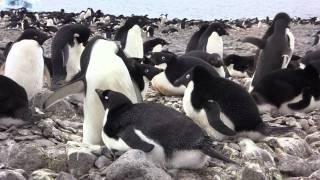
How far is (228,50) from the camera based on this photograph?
14711 mm

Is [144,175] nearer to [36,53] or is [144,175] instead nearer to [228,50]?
[36,53]

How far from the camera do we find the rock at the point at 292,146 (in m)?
4.34

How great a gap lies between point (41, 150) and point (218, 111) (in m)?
1.34

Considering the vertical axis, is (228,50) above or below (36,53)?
below

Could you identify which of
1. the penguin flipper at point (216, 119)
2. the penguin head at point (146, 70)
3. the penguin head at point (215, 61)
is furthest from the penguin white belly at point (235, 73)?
the penguin flipper at point (216, 119)

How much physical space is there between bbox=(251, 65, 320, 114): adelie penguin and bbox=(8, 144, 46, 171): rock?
2523 mm

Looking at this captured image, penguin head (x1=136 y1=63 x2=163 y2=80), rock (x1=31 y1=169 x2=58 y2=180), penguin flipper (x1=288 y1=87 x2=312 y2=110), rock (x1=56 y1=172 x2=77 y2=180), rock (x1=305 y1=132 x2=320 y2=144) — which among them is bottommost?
rock (x1=305 y1=132 x2=320 y2=144)

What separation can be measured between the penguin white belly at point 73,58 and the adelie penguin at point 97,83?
230 centimetres

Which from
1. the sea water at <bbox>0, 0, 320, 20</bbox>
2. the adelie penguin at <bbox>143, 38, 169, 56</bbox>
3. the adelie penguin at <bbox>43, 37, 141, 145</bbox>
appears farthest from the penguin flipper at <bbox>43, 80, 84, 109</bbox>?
the sea water at <bbox>0, 0, 320, 20</bbox>

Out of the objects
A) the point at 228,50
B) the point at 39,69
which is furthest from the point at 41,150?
the point at 228,50

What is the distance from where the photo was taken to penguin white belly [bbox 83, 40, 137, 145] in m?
4.30

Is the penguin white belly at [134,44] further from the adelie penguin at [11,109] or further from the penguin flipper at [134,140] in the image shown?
the penguin flipper at [134,140]

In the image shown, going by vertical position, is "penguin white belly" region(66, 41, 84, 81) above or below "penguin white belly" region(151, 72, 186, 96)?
above

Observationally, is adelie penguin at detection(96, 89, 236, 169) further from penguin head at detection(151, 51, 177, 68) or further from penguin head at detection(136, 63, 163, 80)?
penguin head at detection(151, 51, 177, 68)
